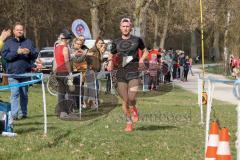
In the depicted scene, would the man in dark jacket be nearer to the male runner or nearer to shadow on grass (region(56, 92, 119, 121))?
shadow on grass (region(56, 92, 119, 121))

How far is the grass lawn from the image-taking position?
8.45 m

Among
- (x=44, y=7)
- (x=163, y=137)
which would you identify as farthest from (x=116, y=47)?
(x=44, y=7)

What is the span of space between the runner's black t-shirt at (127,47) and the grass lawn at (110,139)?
1382mm

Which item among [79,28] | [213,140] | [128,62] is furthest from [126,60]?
[79,28]

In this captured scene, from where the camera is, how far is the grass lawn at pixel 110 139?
8.45m

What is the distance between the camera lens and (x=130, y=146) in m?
9.13

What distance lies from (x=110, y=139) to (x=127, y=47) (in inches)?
70.3

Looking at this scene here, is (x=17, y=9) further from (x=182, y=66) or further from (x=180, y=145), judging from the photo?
(x=180, y=145)

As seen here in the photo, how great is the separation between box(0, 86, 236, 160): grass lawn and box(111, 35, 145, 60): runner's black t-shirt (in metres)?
1.38

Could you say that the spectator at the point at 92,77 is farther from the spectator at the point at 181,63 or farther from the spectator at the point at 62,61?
the spectator at the point at 181,63

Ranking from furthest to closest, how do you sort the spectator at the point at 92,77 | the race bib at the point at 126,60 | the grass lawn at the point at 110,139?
1. the spectator at the point at 92,77
2. the race bib at the point at 126,60
3. the grass lawn at the point at 110,139

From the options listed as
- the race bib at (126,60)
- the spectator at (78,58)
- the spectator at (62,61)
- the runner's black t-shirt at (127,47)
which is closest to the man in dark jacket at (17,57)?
the spectator at (62,61)

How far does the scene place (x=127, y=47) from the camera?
1078 cm

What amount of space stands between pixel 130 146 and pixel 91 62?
6397 mm
